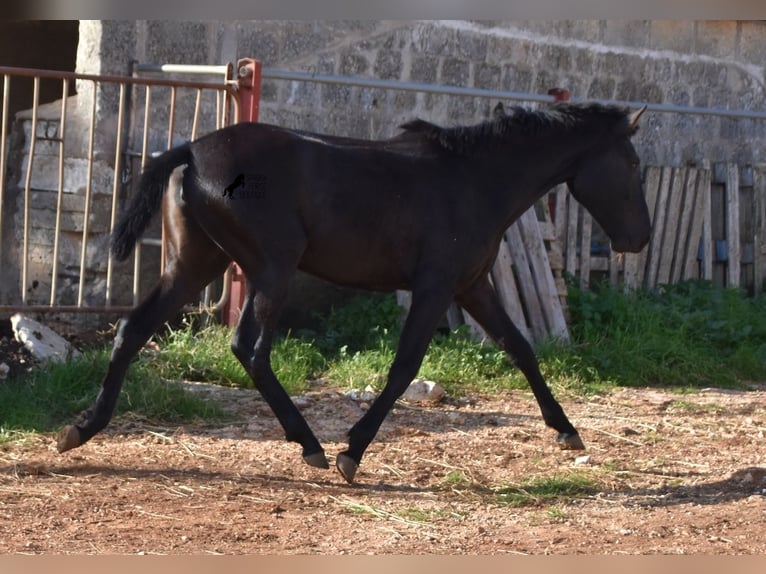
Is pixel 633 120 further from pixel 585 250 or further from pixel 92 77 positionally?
pixel 585 250

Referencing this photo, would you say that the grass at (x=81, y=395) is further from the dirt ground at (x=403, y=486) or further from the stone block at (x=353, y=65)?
the stone block at (x=353, y=65)

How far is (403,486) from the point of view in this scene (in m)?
5.27

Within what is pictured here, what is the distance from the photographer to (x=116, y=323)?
7.90 m

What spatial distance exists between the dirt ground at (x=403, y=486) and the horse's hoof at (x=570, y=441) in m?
0.07

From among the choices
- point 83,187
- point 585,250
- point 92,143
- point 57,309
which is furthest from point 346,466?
point 585,250

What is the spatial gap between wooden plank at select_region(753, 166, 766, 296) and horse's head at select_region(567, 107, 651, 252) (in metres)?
5.23

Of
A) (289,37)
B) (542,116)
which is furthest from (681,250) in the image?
(542,116)

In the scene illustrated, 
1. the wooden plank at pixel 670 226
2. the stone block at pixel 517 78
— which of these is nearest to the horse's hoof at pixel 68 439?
the stone block at pixel 517 78

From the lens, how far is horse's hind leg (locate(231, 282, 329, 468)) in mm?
5352

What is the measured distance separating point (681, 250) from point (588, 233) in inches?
46.8

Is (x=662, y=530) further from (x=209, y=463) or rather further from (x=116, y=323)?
(x=116, y=323)

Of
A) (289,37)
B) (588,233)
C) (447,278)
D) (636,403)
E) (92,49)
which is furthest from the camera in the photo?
(588,233)

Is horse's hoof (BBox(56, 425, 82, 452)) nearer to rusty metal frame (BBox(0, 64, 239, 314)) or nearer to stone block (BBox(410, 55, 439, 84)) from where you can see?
rusty metal frame (BBox(0, 64, 239, 314))

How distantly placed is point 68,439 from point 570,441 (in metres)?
2.71
